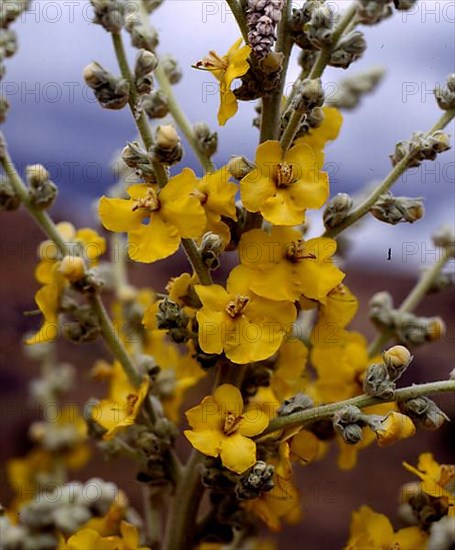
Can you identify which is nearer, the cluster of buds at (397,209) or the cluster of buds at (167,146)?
the cluster of buds at (167,146)

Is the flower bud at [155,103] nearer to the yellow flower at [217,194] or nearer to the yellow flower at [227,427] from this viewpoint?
the yellow flower at [217,194]

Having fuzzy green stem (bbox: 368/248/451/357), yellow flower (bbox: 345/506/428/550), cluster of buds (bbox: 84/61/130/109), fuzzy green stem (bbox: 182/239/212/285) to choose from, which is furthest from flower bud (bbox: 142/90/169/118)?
yellow flower (bbox: 345/506/428/550)

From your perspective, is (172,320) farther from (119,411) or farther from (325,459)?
(325,459)

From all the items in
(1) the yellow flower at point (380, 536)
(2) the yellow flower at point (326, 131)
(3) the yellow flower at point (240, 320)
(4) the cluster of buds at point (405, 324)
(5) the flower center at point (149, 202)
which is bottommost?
(1) the yellow flower at point (380, 536)

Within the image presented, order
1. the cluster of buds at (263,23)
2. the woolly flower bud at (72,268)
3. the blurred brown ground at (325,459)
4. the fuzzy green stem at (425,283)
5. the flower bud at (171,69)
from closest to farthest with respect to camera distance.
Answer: the cluster of buds at (263,23)
the woolly flower bud at (72,268)
the flower bud at (171,69)
the fuzzy green stem at (425,283)
the blurred brown ground at (325,459)

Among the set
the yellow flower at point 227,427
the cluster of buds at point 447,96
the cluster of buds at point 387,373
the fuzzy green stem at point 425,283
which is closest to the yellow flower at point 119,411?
the yellow flower at point 227,427

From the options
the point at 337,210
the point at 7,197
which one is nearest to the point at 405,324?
the point at 337,210
